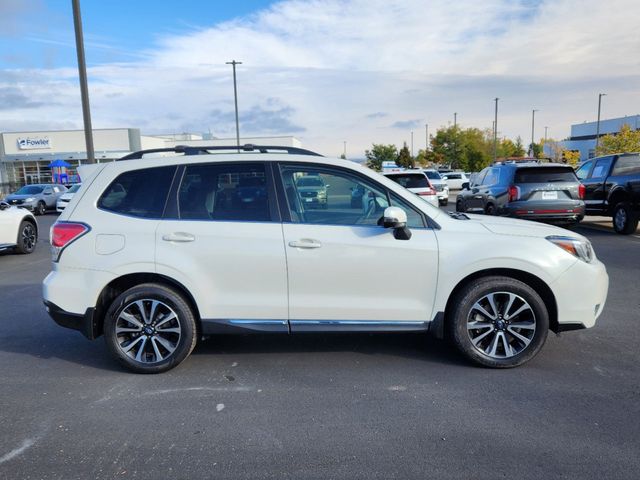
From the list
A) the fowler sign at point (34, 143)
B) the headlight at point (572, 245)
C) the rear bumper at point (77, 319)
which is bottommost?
the rear bumper at point (77, 319)

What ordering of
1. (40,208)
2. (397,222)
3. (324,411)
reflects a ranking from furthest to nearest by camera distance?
(40,208)
(397,222)
(324,411)

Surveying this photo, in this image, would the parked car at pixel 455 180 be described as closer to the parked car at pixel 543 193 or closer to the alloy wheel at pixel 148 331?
the parked car at pixel 543 193

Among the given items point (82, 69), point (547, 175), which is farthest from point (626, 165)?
point (82, 69)

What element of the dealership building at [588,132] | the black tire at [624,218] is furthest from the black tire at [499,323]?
the dealership building at [588,132]

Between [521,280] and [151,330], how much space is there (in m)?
3.16

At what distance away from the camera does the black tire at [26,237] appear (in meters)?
11.3

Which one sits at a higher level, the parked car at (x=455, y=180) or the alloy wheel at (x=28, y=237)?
the parked car at (x=455, y=180)

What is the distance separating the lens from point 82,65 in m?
12.8

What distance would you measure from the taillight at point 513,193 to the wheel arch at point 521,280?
23.6 ft

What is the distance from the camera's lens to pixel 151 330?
4.36 meters

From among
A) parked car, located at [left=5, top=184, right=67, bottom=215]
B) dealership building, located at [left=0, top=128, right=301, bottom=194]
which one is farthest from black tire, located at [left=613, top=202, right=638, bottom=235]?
dealership building, located at [left=0, top=128, right=301, bottom=194]

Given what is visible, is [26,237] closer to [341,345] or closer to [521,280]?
[341,345]

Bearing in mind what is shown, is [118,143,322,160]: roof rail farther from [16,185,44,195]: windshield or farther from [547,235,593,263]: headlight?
[16,185,44,195]: windshield

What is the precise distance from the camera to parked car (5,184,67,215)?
78.6 feet
